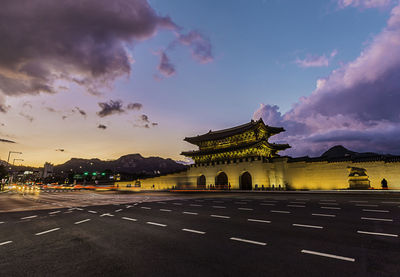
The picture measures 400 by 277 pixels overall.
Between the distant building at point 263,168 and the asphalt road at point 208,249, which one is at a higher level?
the distant building at point 263,168

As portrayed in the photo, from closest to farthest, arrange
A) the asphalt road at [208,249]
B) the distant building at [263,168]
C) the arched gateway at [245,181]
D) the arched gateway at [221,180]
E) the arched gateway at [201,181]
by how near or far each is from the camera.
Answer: the asphalt road at [208,249] < the distant building at [263,168] < the arched gateway at [245,181] < the arched gateway at [221,180] < the arched gateway at [201,181]

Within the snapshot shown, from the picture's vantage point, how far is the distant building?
89.3 ft

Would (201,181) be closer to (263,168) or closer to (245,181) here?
(245,181)

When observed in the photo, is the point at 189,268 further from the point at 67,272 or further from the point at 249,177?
the point at 249,177

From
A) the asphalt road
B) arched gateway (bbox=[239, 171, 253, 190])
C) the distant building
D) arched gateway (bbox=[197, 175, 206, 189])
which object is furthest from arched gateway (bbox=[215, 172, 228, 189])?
the asphalt road

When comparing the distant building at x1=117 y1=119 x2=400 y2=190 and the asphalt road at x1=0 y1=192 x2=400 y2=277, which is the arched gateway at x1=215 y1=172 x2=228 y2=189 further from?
the asphalt road at x1=0 y1=192 x2=400 y2=277

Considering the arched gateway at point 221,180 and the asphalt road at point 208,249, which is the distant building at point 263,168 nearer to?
the arched gateway at point 221,180

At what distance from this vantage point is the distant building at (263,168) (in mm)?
27206

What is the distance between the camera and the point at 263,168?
121 ft

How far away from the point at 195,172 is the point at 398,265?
143 ft

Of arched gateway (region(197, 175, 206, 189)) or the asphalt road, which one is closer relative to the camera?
the asphalt road

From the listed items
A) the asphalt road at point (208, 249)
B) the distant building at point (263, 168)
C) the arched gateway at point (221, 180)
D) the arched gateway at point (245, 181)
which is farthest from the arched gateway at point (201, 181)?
the asphalt road at point (208, 249)

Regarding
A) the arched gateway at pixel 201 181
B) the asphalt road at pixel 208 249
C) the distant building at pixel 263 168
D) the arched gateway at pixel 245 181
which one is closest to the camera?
the asphalt road at pixel 208 249

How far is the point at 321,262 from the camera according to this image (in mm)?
4266
